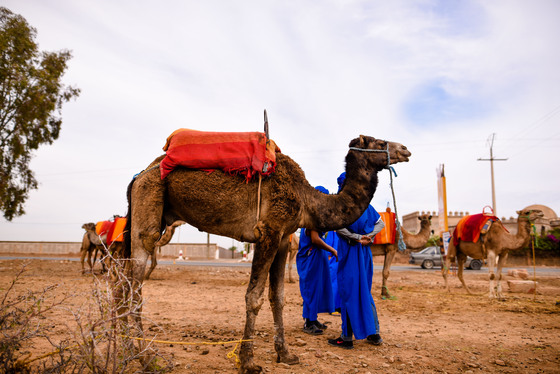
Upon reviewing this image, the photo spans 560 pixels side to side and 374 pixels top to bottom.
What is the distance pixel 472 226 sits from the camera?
463 inches

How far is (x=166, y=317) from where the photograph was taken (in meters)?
6.57

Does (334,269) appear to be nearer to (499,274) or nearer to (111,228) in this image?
(499,274)

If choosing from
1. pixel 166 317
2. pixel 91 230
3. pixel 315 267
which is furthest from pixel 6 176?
pixel 315 267

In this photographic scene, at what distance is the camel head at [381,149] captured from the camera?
461 cm

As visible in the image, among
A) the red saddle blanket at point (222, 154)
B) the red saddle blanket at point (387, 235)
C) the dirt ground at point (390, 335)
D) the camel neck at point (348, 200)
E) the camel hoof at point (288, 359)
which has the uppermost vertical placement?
the red saddle blanket at point (222, 154)

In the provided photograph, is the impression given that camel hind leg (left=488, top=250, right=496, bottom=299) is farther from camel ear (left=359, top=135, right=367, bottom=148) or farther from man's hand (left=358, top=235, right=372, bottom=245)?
camel ear (left=359, top=135, right=367, bottom=148)

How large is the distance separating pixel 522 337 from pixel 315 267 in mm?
3538

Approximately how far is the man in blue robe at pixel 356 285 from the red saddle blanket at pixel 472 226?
25.7 ft

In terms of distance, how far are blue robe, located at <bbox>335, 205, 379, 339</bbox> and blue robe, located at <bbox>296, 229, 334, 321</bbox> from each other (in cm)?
84

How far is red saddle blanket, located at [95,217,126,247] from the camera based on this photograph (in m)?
13.5

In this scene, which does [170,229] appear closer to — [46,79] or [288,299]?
[288,299]

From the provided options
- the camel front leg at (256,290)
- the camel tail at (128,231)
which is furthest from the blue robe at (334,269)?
the camel tail at (128,231)

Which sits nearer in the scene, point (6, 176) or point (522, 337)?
point (522, 337)

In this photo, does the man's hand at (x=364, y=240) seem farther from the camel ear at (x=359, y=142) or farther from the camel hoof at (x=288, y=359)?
the camel hoof at (x=288, y=359)
